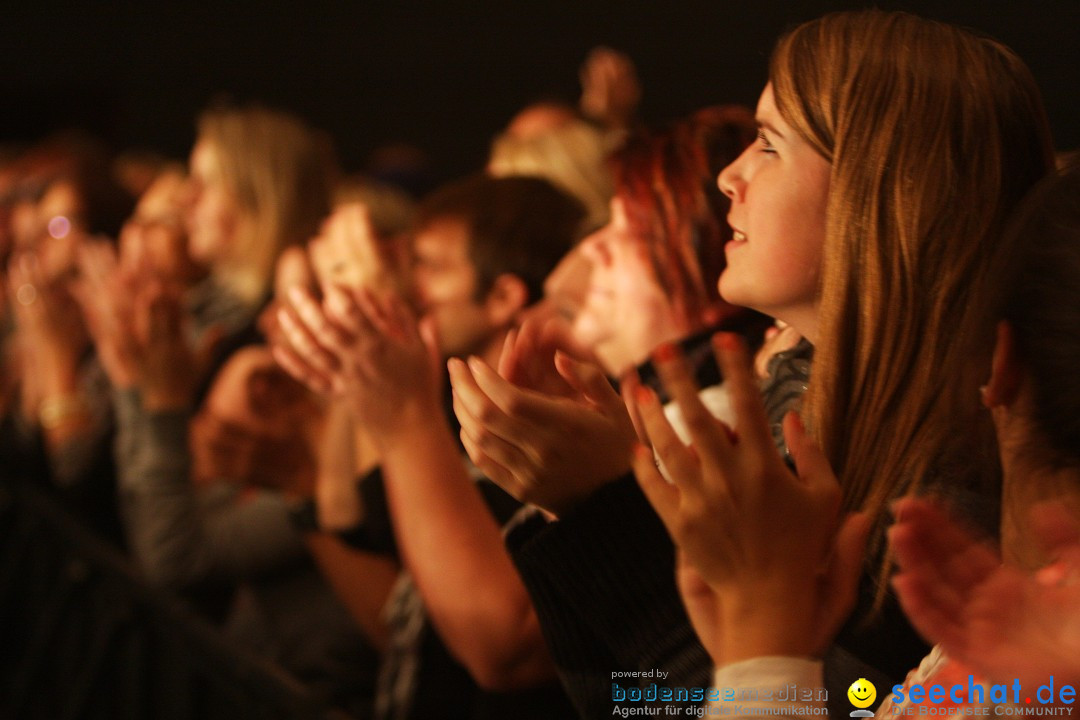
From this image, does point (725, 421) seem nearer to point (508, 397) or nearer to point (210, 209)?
point (508, 397)

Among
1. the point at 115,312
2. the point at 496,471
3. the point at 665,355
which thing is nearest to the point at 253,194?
the point at 115,312

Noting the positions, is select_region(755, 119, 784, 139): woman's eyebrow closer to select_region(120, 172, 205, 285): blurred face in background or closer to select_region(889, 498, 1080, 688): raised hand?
select_region(889, 498, 1080, 688): raised hand

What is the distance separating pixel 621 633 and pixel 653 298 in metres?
0.59

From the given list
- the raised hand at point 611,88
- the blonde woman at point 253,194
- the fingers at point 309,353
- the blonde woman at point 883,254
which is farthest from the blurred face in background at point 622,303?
the blonde woman at point 253,194

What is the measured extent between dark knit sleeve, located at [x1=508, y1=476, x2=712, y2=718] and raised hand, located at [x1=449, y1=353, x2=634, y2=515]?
0.7 inches

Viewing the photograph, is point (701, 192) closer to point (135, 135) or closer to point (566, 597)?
point (566, 597)

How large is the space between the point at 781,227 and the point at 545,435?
0.88ft

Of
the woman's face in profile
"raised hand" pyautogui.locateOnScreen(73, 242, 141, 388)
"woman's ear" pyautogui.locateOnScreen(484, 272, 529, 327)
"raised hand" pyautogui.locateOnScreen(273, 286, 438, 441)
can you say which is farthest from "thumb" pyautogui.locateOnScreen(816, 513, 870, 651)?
the woman's face in profile

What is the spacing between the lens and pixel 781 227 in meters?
0.90

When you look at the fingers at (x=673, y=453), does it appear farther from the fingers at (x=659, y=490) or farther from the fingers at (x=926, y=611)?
the fingers at (x=926, y=611)

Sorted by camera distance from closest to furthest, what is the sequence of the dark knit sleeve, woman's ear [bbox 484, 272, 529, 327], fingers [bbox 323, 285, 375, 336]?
the dark knit sleeve < fingers [bbox 323, 285, 375, 336] < woman's ear [bbox 484, 272, 529, 327]

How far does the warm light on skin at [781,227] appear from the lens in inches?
35.3

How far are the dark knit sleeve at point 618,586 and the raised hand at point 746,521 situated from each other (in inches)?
4.0

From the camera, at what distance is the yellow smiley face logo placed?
825 millimetres
